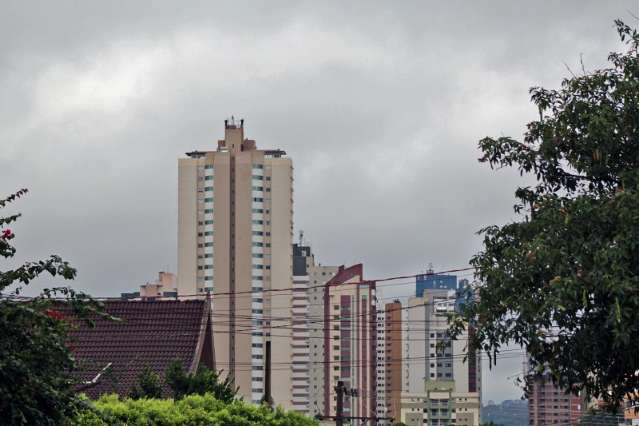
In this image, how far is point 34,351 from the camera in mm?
15539

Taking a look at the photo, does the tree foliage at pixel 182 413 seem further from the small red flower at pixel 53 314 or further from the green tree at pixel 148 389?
the small red flower at pixel 53 314

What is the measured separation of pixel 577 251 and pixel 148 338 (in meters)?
26.3

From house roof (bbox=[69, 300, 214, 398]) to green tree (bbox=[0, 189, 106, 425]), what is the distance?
1035 inches

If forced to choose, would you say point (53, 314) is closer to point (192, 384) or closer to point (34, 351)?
point (34, 351)

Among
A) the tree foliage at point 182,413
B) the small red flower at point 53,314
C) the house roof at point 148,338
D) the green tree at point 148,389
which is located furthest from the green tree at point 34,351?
the house roof at point 148,338

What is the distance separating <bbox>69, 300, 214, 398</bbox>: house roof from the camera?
145 ft

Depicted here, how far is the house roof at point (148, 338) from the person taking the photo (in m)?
44.2

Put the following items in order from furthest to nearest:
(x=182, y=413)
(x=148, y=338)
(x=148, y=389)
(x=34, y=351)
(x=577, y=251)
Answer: (x=148, y=338) < (x=148, y=389) < (x=182, y=413) < (x=577, y=251) < (x=34, y=351)

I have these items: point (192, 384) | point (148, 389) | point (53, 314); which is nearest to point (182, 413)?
point (148, 389)

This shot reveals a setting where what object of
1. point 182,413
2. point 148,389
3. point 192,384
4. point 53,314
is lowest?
point 182,413

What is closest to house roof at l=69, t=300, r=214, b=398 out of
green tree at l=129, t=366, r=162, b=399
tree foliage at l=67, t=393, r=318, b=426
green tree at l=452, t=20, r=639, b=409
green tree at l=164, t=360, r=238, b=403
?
green tree at l=164, t=360, r=238, b=403

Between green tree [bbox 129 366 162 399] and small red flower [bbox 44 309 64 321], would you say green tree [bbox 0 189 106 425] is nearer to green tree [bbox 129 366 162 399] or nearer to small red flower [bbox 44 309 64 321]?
small red flower [bbox 44 309 64 321]

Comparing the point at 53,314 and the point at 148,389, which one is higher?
the point at 53,314

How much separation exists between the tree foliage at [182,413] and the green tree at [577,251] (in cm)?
598
